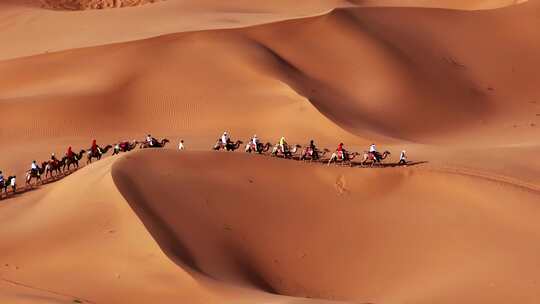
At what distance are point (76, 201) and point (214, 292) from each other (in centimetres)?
511

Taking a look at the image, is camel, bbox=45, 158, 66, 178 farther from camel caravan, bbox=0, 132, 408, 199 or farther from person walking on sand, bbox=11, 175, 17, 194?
person walking on sand, bbox=11, 175, 17, 194

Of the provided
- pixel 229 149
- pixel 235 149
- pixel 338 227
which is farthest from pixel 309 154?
pixel 338 227

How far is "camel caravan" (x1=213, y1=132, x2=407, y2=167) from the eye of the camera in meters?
25.0

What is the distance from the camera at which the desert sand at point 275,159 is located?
64.6ft

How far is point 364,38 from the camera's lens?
36.2 m

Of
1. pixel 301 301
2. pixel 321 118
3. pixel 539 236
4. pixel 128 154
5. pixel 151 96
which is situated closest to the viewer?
pixel 301 301

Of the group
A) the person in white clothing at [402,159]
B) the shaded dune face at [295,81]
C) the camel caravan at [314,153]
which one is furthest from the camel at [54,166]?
the person in white clothing at [402,159]

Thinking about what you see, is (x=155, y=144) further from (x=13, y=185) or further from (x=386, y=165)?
(x=386, y=165)

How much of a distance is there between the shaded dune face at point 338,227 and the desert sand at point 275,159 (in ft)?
0.14

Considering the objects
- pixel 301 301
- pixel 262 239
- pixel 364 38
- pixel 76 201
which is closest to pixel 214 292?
pixel 301 301

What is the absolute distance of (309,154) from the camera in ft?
83.7

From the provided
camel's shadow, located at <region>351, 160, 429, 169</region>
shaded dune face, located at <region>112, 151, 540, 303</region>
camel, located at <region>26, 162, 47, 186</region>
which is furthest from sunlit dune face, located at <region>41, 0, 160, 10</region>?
shaded dune face, located at <region>112, 151, 540, 303</region>

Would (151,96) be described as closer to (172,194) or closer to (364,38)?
(364,38)

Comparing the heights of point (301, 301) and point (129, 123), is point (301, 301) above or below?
below
